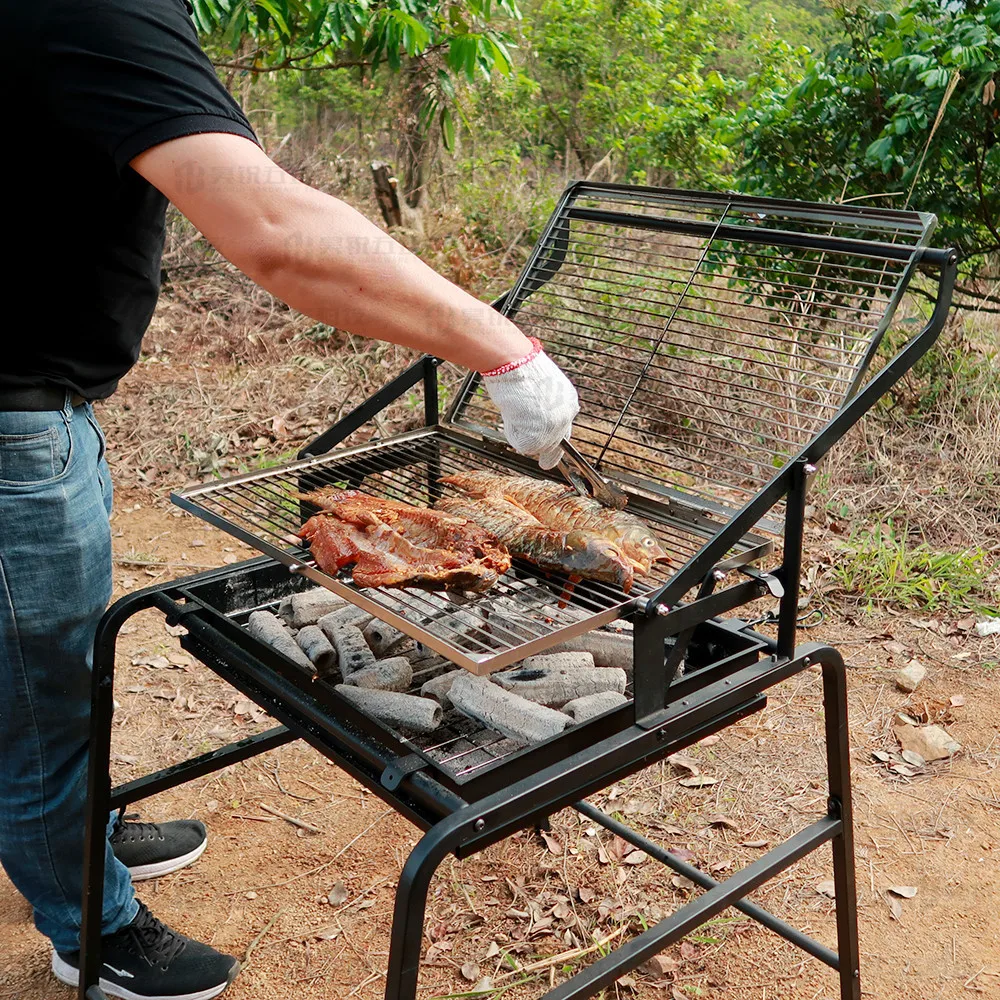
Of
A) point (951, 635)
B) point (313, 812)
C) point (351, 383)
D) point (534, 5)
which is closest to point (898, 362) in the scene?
point (313, 812)

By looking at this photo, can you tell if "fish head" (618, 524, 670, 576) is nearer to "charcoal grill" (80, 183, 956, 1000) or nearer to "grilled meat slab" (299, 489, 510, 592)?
"charcoal grill" (80, 183, 956, 1000)

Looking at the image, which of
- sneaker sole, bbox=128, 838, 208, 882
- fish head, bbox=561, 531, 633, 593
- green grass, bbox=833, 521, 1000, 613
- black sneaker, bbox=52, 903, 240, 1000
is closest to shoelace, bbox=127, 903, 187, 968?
black sneaker, bbox=52, 903, 240, 1000

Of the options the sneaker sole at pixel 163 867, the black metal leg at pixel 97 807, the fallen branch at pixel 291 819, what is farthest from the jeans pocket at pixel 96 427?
the fallen branch at pixel 291 819

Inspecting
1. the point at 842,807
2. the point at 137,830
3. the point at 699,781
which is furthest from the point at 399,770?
the point at 699,781

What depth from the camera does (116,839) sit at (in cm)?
269

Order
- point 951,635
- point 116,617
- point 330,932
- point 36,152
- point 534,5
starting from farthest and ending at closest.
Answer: point 534,5, point 951,635, point 330,932, point 116,617, point 36,152

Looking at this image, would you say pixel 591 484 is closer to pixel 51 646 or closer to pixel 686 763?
pixel 51 646

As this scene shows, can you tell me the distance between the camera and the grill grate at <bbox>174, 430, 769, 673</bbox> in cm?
155

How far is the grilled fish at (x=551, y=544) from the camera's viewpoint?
5.85 feet

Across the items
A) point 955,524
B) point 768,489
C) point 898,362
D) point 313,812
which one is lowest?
point 313,812

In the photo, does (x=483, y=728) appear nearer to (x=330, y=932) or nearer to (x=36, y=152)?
(x=330, y=932)

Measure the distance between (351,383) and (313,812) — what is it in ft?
11.0

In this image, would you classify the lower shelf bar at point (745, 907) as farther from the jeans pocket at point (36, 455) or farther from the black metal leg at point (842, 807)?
the jeans pocket at point (36, 455)

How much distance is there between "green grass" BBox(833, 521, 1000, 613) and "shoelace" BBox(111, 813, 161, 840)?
276cm
